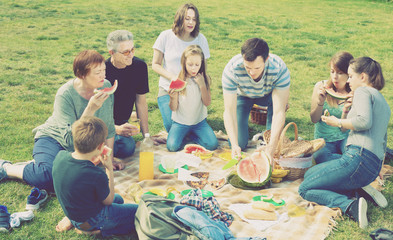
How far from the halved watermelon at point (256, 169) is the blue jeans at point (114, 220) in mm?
1395

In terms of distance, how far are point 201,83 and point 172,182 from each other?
1.47 metres

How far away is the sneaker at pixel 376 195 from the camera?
4.02 metres

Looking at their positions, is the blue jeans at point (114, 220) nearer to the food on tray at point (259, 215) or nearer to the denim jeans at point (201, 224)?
the denim jeans at point (201, 224)

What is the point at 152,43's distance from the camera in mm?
11664

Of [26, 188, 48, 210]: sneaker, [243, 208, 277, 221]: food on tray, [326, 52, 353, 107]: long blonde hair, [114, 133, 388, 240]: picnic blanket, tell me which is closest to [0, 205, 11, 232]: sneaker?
[26, 188, 48, 210]: sneaker

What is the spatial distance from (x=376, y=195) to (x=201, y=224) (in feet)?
6.46

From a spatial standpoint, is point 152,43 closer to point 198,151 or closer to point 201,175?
point 198,151

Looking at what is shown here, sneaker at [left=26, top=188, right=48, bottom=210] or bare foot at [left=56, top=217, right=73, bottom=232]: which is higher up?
sneaker at [left=26, top=188, right=48, bottom=210]

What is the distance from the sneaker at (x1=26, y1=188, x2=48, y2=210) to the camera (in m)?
3.88

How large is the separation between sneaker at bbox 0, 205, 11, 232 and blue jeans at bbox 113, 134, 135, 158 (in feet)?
5.15

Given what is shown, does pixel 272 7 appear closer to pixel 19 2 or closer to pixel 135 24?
pixel 135 24

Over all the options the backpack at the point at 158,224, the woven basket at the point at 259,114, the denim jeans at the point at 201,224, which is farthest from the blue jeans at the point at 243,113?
the backpack at the point at 158,224

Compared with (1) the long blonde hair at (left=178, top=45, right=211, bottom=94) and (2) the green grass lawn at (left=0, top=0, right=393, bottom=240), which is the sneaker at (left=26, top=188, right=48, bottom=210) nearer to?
(2) the green grass lawn at (left=0, top=0, right=393, bottom=240)

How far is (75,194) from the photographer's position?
321 cm
